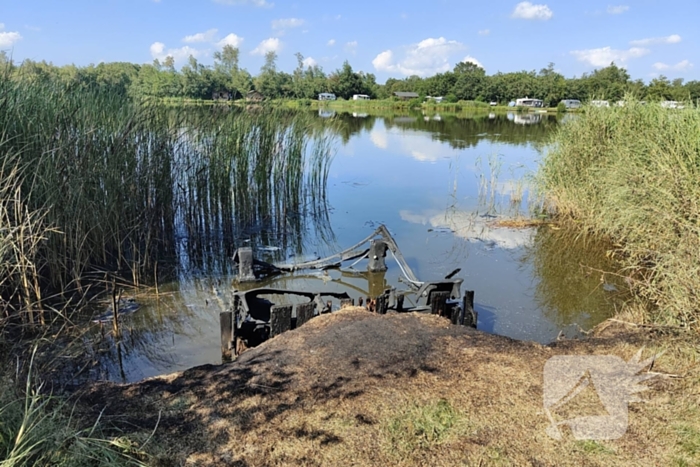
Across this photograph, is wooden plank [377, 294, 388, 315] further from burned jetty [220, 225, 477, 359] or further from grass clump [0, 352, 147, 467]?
grass clump [0, 352, 147, 467]

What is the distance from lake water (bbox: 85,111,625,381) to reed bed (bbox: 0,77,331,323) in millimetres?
662

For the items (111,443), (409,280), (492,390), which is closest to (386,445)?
(492,390)

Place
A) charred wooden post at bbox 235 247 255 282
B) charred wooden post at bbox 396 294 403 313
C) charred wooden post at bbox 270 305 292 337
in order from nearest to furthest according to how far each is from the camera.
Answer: charred wooden post at bbox 270 305 292 337, charred wooden post at bbox 396 294 403 313, charred wooden post at bbox 235 247 255 282

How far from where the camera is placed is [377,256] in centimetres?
779

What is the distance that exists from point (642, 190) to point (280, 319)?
5694mm

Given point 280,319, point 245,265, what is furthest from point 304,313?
point 245,265

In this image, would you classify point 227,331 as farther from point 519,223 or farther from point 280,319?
point 519,223

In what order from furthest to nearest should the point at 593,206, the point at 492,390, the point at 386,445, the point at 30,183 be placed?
the point at 593,206, the point at 30,183, the point at 492,390, the point at 386,445

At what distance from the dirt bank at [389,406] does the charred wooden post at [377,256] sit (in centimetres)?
348

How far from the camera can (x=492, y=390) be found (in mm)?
3459

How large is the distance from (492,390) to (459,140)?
22708mm

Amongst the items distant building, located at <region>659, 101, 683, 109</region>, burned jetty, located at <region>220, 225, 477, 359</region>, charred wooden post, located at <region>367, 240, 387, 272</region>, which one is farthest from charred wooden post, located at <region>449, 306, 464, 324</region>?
distant building, located at <region>659, 101, 683, 109</region>

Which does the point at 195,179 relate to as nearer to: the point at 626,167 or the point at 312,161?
the point at 312,161

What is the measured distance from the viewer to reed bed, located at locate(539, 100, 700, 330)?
506 centimetres
